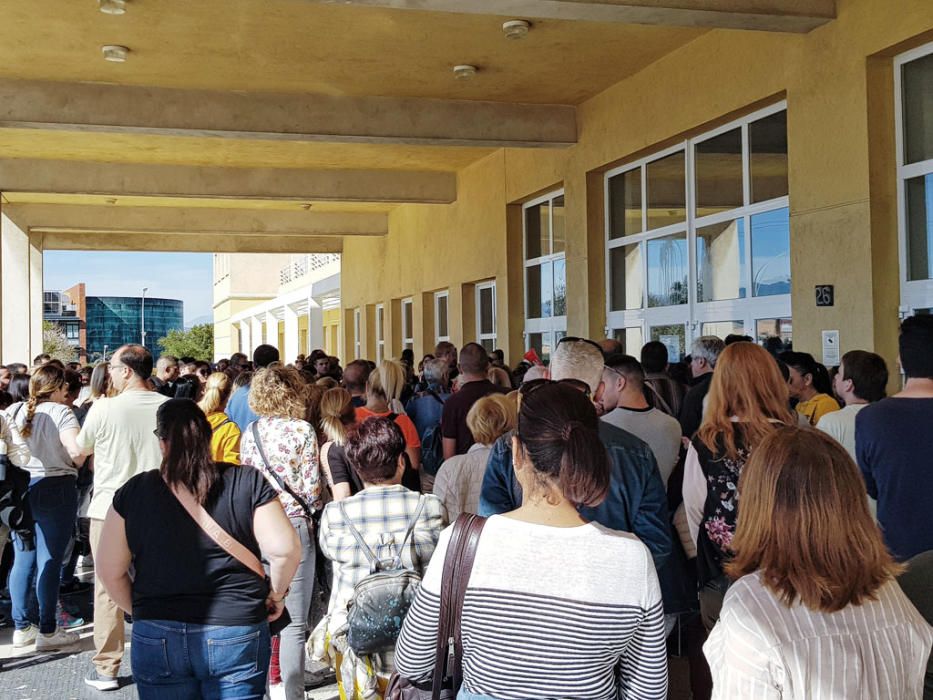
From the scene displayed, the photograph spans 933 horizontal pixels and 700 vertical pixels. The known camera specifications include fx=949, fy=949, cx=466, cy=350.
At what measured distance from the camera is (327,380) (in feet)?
22.5

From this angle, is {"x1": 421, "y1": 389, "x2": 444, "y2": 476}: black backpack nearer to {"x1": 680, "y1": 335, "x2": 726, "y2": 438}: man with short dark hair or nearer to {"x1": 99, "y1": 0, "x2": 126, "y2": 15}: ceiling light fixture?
{"x1": 680, "y1": 335, "x2": 726, "y2": 438}: man with short dark hair

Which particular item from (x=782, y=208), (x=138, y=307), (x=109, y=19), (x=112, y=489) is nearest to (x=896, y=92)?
(x=782, y=208)

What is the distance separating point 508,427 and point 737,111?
5.66m

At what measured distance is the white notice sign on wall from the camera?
761 cm

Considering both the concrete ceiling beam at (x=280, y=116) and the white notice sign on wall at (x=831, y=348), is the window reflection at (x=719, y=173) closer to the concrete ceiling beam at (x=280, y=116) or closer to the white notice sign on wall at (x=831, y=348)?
the white notice sign on wall at (x=831, y=348)

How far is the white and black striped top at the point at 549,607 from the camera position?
2.25 m

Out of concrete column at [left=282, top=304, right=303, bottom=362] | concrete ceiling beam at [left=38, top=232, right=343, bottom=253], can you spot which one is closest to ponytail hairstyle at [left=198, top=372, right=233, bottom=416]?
concrete ceiling beam at [left=38, top=232, right=343, bottom=253]

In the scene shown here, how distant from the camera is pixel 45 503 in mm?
6039

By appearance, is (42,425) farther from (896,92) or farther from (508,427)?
(896,92)

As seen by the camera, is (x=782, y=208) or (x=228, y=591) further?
(x=782, y=208)

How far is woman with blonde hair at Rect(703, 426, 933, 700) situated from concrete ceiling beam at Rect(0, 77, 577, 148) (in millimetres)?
10051

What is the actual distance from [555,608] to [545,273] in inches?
486

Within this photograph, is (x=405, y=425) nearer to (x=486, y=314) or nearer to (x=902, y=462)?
(x=902, y=462)

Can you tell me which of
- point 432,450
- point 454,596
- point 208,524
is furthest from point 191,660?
point 432,450
